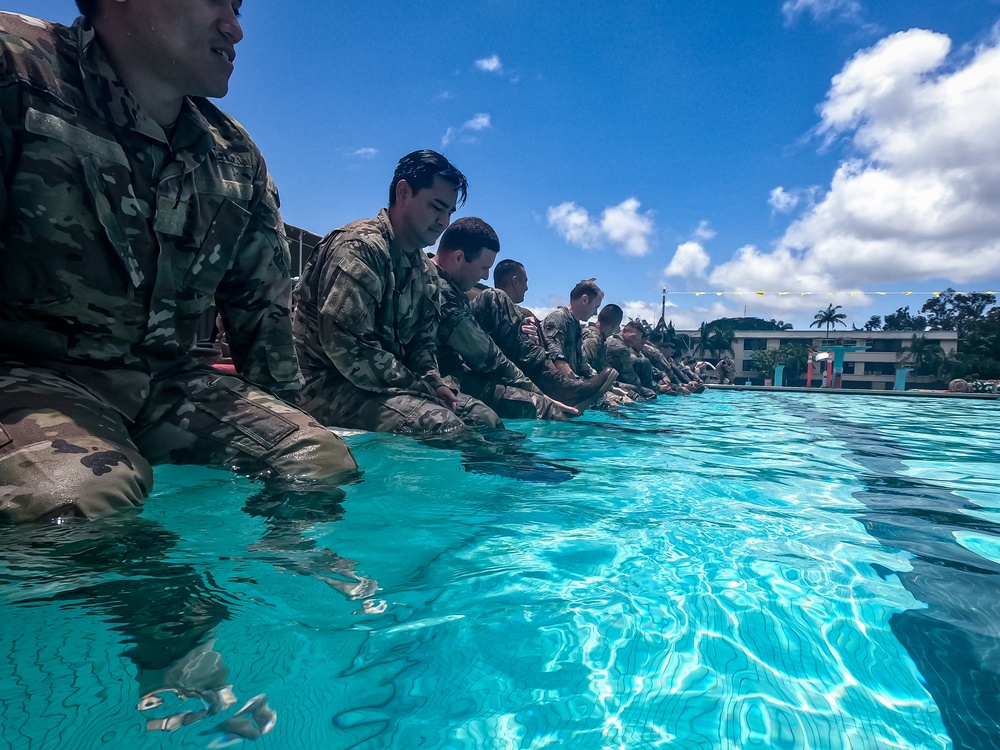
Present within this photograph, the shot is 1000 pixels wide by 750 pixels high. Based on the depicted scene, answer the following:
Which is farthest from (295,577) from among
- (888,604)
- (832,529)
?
(832,529)

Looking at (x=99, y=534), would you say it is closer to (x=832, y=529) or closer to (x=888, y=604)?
(x=888, y=604)

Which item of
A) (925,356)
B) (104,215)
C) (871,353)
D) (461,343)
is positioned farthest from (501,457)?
(871,353)

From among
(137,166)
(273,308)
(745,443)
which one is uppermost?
(137,166)

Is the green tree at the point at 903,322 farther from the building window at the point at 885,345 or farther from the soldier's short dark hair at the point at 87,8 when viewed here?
the soldier's short dark hair at the point at 87,8

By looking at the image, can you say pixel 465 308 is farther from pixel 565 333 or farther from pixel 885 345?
pixel 885 345

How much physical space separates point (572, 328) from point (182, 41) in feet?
22.2

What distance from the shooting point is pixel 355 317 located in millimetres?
3695

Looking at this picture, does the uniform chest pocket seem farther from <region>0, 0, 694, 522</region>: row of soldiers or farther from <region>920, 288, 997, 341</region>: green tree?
<region>920, 288, 997, 341</region>: green tree

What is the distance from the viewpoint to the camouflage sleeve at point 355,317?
369cm

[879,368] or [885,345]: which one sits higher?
[885,345]

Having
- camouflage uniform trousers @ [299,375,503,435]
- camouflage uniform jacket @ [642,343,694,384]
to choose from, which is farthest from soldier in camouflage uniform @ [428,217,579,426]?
camouflage uniform jacket @ [642,343,694,384]

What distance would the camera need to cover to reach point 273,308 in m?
2.46

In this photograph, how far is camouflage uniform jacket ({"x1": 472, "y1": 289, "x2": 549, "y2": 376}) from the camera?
654 cm

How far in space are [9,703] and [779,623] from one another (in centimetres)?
160
